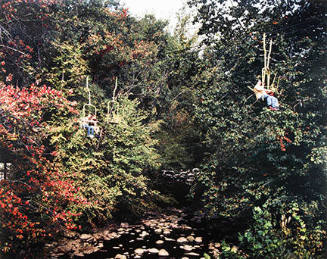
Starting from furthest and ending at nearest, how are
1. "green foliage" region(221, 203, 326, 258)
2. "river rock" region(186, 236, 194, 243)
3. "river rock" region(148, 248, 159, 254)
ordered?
"river rock" region(186, 236, 194, 243), "river rock" region(148, 248, 159, 254), "green foliage" region(221, 203, 326, 258)

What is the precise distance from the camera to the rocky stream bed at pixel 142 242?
6.57 metres

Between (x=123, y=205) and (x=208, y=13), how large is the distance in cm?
768

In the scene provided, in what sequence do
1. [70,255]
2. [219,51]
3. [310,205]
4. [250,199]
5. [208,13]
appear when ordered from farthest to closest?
[208,13] → [219,51] → [250,199] → [70,255] → [310,205]

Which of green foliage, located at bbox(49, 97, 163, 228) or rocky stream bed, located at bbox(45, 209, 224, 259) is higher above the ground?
green foliage, located at bbox(49, 97, 163, 228)

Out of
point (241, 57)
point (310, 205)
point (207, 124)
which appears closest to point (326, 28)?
point (241, 57)

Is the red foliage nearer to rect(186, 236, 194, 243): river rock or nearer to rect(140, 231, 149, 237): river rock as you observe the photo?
rect(140, 231, 149, 237): river rock

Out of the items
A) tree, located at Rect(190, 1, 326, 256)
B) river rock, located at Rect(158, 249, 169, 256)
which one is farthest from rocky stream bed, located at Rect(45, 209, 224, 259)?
tree, located at Rect(190, 1, 326, 256)

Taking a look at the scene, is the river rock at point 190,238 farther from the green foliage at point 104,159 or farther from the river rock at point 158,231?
the green foliage at point 104,159

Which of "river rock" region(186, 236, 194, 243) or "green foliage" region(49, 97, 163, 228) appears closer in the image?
"green foliage" region(49, 97, 163, 228)

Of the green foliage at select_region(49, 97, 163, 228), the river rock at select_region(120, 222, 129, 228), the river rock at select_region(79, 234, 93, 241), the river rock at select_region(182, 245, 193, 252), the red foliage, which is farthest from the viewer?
the river rock at select_region(120, 222, 129, 228)

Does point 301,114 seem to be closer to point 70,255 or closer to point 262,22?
point 262,22

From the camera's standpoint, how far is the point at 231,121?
23.9 ft

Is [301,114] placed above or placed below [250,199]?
above

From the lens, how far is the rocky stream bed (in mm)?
6566
